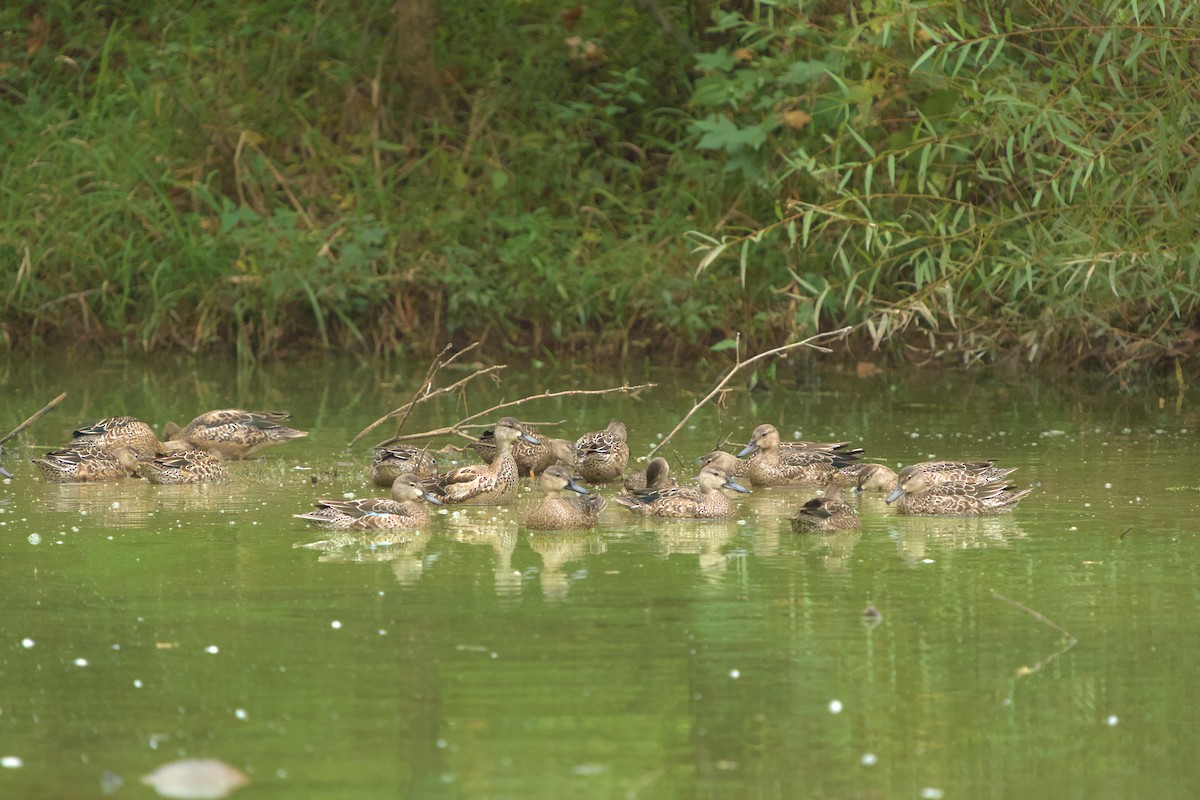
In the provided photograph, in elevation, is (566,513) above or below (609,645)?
below

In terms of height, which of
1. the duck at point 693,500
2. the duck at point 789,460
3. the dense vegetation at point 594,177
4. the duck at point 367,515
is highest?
the dense vegetation at point 594,177

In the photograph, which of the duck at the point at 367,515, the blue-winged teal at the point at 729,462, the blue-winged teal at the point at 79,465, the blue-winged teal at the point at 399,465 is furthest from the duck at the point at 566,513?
the blue-winged teal at the point at 79,465

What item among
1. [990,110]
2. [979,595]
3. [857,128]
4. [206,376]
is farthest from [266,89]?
[979,595]

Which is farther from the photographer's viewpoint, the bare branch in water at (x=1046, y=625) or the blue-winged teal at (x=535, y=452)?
the blue-winged teal at (x=535, y=452)

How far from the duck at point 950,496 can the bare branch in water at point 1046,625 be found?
183 cm

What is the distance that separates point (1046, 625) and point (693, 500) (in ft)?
8.74

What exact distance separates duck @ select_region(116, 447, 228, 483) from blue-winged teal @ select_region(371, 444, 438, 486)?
96 centimetres

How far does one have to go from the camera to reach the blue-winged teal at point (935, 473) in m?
9.74

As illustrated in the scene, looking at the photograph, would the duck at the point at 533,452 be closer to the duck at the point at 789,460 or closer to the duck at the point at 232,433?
the duck at the point at 789,460

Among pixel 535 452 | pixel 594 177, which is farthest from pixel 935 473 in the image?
pixel 594 177

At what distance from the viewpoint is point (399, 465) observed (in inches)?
408

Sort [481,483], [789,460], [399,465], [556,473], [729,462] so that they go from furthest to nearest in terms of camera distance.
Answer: [789,460], [729,462], [399,465], [481,483], [556,473]

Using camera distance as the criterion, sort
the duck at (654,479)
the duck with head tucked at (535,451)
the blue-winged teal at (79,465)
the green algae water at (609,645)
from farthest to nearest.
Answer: the duck with head tucked at (535,451)
the blue-winged teal at (79,465)
the duck at (654,479)
the green algae water at (609,645)

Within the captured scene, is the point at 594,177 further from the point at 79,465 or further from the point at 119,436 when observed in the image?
the point at 79,465
